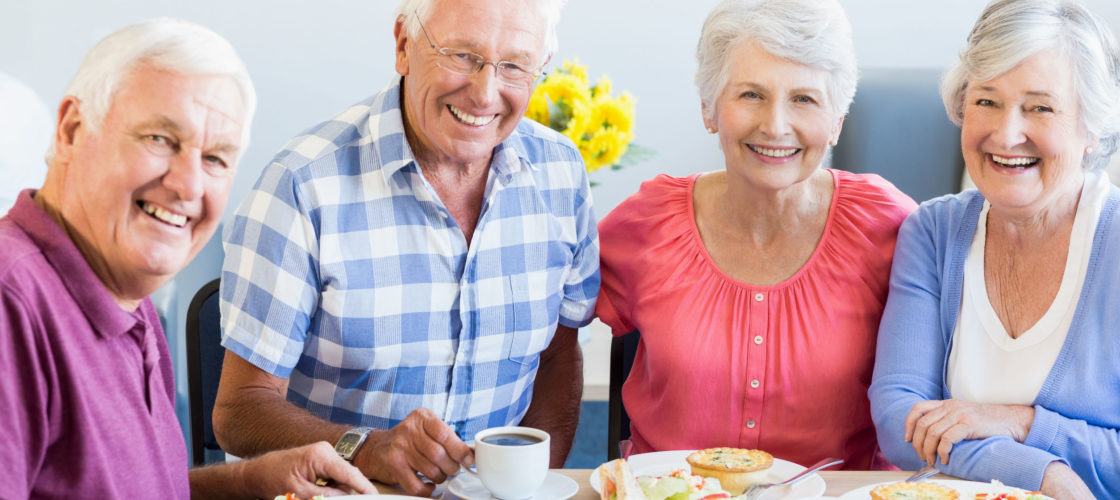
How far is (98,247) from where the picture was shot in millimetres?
968

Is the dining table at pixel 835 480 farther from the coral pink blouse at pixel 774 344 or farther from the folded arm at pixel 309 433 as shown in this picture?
the coral pink blouse at pixel 774 344

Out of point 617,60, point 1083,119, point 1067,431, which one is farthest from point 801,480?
point 617,60

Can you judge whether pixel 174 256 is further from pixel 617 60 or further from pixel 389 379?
pixel 617 60

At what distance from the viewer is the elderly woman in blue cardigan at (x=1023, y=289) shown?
1.35 metres

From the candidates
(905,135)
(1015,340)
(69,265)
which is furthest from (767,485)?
(905,135)

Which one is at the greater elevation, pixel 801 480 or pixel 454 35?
pixel 454 35

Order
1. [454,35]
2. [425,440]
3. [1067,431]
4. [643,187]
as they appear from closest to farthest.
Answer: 1. [425,440]
2. [1067,431]
3. [454,35]
4. [643,187]

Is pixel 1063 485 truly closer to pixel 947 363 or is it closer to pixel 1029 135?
pixel 947 363

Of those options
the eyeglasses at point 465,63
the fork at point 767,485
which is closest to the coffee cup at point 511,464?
the fork at point 767,485

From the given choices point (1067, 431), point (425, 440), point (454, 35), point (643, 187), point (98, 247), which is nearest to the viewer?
point (98, 247)

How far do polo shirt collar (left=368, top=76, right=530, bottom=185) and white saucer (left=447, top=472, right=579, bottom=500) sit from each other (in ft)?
1.76

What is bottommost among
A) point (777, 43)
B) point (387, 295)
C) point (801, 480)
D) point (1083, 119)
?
point (801, 480)

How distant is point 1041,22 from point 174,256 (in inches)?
46.5

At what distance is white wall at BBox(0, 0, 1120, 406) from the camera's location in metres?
3.11
